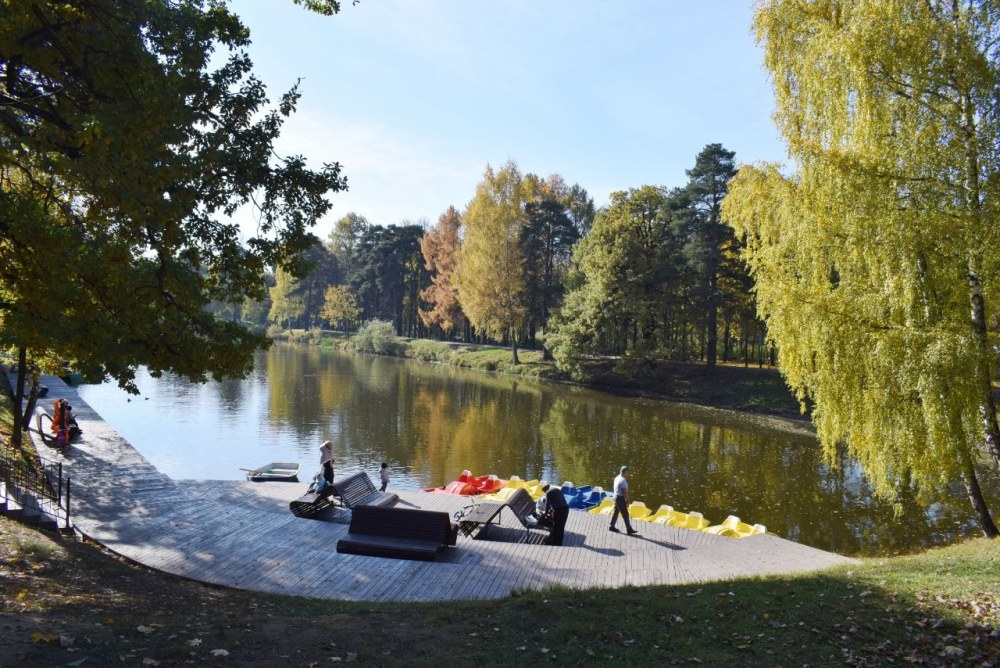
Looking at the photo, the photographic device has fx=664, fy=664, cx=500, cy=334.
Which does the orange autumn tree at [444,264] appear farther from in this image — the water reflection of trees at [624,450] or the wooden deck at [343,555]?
the wooden deck at [343,555]

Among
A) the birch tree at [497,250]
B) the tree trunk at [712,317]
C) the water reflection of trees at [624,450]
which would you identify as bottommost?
the water reflection of trees at [624,450]

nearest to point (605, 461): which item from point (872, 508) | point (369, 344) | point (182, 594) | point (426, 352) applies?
point (872, 508)

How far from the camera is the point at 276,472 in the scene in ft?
66.9

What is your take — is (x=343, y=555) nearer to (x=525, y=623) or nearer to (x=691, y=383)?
(x=525, y=623)

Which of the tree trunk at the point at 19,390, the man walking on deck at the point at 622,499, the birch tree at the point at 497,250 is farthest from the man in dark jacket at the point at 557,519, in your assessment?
the birch tree at the point at 497,250

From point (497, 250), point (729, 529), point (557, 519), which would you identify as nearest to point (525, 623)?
point (557, 519)

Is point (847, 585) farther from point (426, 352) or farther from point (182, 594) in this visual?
point (426, 352)

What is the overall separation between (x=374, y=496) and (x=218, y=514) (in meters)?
3.54

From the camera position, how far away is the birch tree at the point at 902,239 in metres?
11.4

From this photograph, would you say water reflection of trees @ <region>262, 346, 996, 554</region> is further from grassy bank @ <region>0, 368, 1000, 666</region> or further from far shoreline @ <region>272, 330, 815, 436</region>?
grassy bank @ <region>0, 368, 1000, 666</region>

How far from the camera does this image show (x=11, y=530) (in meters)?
10.6

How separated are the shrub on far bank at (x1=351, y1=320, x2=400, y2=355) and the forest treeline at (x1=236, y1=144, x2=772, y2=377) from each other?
6549mm

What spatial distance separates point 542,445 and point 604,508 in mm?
12191

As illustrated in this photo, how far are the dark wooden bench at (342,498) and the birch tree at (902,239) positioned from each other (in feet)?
32.7
